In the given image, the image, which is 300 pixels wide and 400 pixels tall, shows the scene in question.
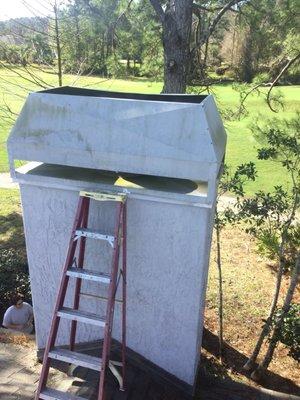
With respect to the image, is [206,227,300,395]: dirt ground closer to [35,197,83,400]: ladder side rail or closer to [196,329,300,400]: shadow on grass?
[196,329,300,400]: shadow on grass

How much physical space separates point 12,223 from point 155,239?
8.17 meters

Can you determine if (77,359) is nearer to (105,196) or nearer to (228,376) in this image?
(105,196)

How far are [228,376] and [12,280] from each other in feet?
13.4

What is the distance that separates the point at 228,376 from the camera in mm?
5617

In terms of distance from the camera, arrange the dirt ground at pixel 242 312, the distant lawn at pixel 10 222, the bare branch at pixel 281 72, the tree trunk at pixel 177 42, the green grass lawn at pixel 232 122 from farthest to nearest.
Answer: the green grass lawn at pixel 232 122 → the distant lawn at pixel 10 222 → the bare branch at pixel 281 72 → the tree trunk at pixel 177 42 → the dirt ground at pixel 242 312

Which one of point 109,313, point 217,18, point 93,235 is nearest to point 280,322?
point 109,313

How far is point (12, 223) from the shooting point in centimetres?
1123

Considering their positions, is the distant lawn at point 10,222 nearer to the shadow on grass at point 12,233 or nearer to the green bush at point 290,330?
the shadow on grass at point 12,233

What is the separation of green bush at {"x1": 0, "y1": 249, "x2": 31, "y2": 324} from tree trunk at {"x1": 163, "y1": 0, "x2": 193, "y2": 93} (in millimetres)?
4189

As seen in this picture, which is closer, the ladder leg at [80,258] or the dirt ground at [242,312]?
the ladder leg at [80,258]

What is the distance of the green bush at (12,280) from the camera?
7328 mm

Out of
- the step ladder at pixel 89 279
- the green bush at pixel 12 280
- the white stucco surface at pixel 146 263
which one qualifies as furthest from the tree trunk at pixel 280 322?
the green bush at pixel 12 280

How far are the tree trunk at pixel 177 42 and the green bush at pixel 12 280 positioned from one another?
419 centimetres

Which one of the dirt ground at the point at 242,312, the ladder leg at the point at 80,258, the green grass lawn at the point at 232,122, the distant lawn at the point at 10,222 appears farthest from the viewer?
the green grass lawn at the point at 232,122
